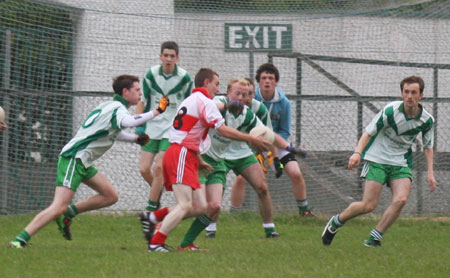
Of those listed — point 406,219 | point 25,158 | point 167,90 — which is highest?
point 167,90

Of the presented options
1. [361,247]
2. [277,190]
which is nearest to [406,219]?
[277,190]

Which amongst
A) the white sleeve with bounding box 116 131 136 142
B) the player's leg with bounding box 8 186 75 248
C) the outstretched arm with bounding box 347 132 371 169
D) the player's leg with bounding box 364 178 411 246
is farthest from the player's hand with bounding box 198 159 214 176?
the player's leg with bounding box 364 178 411 246

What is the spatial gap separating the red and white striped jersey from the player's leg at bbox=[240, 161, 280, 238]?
1.94m

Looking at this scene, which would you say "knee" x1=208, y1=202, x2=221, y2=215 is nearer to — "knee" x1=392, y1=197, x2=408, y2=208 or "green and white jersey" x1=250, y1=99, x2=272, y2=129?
"green and white jersey" x1=250, y1=99, x2=272, y2=129

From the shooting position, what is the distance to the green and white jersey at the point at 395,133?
9.67 meters

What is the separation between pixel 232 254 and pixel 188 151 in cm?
106

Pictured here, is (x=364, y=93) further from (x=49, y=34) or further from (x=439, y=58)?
(x=49, y=34)

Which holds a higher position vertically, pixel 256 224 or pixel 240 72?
pixel 240 72

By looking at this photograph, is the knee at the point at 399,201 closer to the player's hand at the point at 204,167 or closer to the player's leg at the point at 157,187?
the player's hand at the point at 204,167

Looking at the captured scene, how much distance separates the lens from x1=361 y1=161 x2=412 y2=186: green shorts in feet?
31.6

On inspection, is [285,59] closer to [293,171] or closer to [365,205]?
[293,171]

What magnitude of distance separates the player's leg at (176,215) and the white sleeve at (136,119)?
66cm

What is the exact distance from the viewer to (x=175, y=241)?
10.3m

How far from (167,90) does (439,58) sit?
15.8 ft
